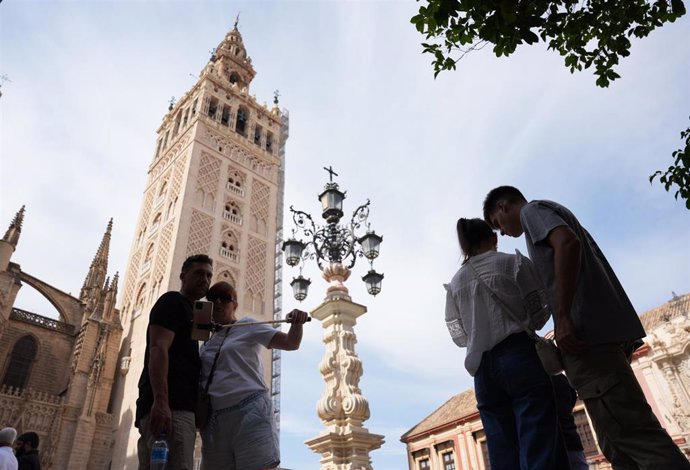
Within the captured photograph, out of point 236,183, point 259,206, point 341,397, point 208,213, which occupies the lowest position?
point 341,397

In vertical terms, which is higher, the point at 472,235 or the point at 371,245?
the point at 371,245

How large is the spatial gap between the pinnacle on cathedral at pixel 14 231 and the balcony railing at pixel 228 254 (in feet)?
30.1

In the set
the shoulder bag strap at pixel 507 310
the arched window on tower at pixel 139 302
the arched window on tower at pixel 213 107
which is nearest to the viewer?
the shoulder bag strap at pixel 507 310

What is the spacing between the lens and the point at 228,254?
21.7 metres

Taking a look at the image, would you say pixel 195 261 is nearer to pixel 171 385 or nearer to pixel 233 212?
pixel 171 385

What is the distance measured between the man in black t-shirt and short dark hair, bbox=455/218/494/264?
1578mm

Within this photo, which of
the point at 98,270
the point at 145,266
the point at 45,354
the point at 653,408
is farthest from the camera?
the point at 98,270

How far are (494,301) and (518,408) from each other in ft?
1.59

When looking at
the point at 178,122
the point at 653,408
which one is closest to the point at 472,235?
the point at 653,408

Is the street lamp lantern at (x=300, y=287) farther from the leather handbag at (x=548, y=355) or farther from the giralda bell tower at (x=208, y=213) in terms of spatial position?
the giralda bell tower at (x=208, y=213)

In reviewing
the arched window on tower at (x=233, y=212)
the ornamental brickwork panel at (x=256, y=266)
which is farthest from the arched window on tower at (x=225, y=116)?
the ornamental brickwork panel at (x=256, y=266)

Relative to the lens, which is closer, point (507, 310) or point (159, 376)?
point (507, 310)

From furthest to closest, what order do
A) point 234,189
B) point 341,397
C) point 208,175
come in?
point 234,189
point 208,175
point 341,397

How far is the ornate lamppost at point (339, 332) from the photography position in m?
4.66
